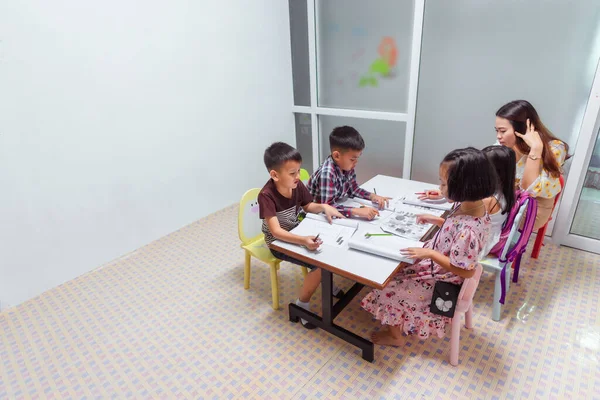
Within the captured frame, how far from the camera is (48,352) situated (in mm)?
1984

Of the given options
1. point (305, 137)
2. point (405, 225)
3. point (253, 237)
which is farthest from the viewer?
point (305, 137)

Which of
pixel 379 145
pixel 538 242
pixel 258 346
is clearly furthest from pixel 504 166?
pixel 379 145

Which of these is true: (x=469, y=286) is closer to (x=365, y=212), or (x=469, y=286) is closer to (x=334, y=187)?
(x=365, y=212)

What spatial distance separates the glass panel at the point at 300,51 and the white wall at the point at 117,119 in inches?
4.1

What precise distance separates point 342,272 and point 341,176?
846 millimetres

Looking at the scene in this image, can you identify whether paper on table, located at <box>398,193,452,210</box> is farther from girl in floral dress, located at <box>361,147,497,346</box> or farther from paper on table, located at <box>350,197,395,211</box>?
girl in floral dress, located at <box>361,147,497,346</box>

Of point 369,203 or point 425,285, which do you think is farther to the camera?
point 369,203

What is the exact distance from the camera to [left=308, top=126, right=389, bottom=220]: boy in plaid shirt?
82.4 inches

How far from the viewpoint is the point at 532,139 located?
7.11 feet

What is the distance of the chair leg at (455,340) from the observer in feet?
5.67

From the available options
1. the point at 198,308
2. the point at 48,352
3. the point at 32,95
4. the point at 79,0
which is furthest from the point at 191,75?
the point at 48,352

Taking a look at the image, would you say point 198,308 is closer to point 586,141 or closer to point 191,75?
point 191,75

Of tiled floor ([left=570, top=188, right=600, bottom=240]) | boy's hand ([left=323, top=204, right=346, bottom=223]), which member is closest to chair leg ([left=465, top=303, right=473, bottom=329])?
boy's hand ([left=323, top=204, right=346, bottom=223])

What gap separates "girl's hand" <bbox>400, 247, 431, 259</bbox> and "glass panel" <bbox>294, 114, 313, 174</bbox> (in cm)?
264
